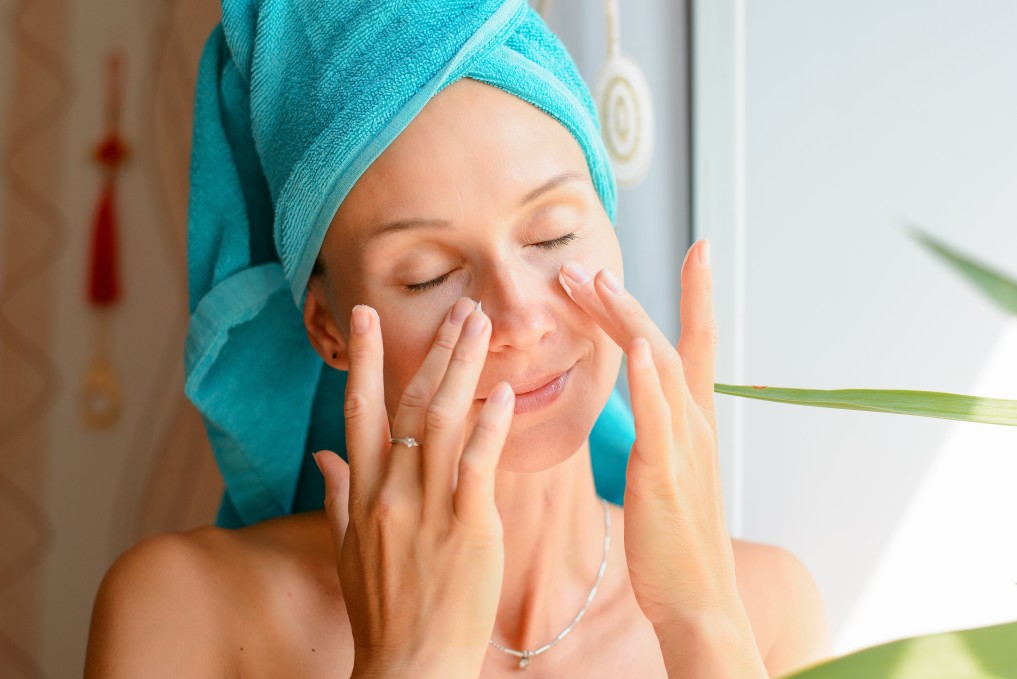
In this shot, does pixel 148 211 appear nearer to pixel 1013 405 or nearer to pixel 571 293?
pixel 571 293

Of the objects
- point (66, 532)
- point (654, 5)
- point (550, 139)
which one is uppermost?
point (654, 5)

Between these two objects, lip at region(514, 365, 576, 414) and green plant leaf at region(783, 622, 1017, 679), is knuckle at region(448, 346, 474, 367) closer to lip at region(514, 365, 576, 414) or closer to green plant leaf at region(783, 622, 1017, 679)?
lip at region(514, 365, 576, 414)

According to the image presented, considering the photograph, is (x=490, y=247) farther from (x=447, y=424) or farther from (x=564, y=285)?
(x=447, y=424)

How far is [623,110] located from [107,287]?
110 centimetres

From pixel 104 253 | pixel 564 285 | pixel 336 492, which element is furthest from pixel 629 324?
pixel 104 253

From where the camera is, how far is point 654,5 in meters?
1.44

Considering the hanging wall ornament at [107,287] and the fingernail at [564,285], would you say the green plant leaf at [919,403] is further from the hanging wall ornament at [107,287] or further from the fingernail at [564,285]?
the hanging wall ornament at [107,287]

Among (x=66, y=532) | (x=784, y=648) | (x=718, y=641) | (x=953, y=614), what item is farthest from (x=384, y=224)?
(x=66, y=532)

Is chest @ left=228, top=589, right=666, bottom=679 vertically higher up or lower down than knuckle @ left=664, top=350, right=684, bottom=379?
lower down

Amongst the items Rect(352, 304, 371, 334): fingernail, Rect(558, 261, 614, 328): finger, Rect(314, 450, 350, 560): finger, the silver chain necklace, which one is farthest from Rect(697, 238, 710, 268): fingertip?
the silver chain necklace

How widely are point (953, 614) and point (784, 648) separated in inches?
8.8

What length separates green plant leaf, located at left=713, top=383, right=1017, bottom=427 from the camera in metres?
0.43

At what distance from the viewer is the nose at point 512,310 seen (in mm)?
923

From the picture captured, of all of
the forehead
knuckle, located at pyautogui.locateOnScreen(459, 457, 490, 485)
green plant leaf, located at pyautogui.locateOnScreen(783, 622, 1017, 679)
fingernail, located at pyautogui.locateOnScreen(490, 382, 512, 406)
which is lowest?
knuckle, located at pyautogui.locateOnScreen(459, 457, 490, 485)
